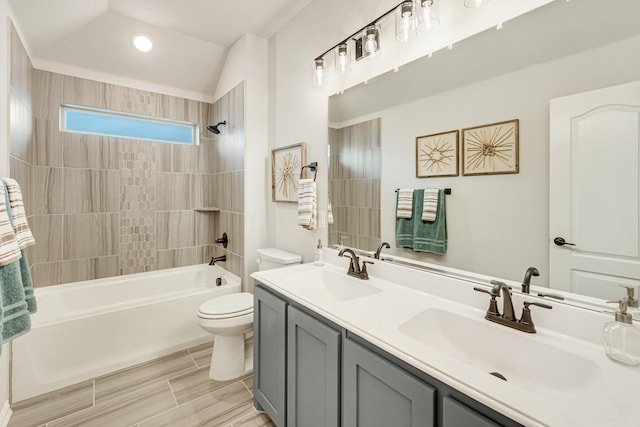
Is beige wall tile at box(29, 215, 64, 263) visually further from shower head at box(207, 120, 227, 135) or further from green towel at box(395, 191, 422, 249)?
green towel at box(395, 191, 422, 249)

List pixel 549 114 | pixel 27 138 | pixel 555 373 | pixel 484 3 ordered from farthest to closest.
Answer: pixel 27 138
pixel 484 3
pixel 549 114
pixel 555 373

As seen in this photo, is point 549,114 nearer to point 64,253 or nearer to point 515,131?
point 515,131

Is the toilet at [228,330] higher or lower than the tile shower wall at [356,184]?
lower

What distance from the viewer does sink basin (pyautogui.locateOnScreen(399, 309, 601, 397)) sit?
85 centimetres

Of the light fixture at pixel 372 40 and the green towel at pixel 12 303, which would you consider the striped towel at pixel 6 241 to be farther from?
the light fixture at pixel 372 40

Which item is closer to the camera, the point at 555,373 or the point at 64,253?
the point at 555,373

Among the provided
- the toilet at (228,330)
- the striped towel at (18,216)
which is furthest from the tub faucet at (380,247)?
the striped towel at (18,216)

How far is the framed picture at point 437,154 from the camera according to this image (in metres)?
1.32

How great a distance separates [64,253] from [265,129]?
216cm

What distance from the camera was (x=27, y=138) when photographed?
223 centimetres

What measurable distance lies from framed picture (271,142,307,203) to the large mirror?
751 millimetres

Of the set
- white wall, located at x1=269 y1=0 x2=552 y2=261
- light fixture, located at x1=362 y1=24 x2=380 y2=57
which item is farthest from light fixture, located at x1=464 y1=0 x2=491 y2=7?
light fixture, located at x1=362 y1=24 x2=380 y2=57

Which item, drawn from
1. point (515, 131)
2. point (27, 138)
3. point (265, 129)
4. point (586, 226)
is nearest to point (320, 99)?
point (265, 129)

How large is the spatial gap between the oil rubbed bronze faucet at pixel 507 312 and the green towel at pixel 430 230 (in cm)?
32
